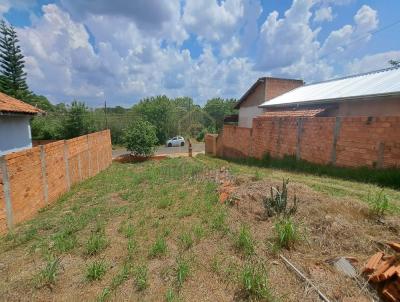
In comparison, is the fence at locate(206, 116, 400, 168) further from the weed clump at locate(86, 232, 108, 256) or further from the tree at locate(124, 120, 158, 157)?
the tree at locate(124, 120, 158, 157)

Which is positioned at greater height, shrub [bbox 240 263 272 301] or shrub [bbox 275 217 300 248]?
shrub [bbox 275 217 300 248]

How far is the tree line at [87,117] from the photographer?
74.9ft

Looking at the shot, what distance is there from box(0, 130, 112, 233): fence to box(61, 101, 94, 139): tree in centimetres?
1515

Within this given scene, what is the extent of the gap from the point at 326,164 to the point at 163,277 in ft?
22.6

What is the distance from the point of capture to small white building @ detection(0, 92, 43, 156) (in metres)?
6.77

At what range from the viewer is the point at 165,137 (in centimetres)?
3375

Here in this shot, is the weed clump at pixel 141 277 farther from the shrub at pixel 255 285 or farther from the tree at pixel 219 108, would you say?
the tree at pixel 219 108

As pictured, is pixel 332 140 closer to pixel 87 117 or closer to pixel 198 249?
pixel 198 249

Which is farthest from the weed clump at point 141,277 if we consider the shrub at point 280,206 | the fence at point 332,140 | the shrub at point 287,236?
the fence at point 332,140

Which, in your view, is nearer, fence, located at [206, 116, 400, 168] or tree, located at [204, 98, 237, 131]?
fence, located at [206, 116, 400, 168]

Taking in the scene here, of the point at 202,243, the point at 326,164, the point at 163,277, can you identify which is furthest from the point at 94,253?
the point at 326,164

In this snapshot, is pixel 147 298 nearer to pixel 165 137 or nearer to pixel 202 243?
pixel 202 243

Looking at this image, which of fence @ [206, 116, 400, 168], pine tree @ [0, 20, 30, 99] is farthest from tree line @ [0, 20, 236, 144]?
fence @ [206, 116, 400, 168]

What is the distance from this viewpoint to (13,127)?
7.34m
